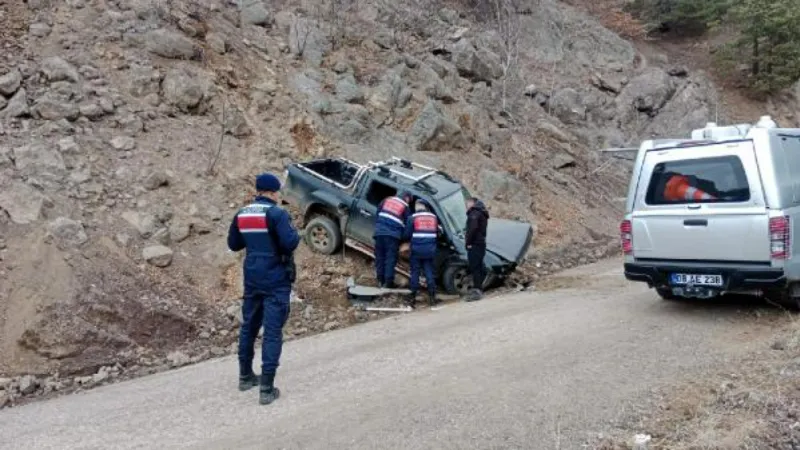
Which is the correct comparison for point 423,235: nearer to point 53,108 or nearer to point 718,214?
point 718,214

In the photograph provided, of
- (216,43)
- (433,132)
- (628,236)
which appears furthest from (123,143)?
(628,236)

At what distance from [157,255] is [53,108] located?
3.65 meters

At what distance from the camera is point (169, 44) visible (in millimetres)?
13781

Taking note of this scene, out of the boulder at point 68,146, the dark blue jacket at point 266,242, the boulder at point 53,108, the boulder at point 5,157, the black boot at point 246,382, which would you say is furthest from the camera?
the boulder at point 53,108

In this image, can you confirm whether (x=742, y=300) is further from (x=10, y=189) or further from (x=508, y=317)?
(x=10, y=189)

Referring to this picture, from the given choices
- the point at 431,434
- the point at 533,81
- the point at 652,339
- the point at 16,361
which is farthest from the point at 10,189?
the point at 533,81

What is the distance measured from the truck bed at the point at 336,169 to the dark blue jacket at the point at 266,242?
6277 mm

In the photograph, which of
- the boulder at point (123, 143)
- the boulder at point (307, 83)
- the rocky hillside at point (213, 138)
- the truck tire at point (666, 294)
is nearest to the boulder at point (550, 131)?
the rocky hillside at point (213, 138)

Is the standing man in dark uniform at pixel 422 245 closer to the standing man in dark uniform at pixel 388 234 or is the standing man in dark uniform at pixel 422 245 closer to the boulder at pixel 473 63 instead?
the standing man in dark uniform at pixel 388 234

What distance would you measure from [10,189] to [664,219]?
8.81 meters

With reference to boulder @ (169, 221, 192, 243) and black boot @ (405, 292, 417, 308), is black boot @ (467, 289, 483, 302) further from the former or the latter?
boulder @ (169, 221, 192, 243)

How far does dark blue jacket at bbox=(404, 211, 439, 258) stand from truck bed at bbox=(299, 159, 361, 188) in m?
2.14

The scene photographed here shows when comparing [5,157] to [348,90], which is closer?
[5,157]

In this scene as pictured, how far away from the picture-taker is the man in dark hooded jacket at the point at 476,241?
1021cm
